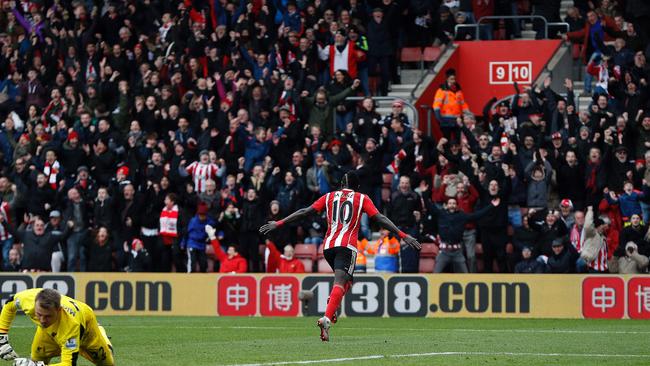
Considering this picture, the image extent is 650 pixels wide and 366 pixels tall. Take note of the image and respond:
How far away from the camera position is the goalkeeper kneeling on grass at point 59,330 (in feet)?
34.8

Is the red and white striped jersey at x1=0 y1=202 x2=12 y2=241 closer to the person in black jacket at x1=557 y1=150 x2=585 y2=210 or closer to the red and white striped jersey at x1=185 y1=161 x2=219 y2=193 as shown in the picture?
the red and white striped jersey at x1=185 y1=161 x2=219 y2=193

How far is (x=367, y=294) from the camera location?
24734 mm

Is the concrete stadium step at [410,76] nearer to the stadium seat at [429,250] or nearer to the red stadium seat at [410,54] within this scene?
the red stadium seat at [410,54]

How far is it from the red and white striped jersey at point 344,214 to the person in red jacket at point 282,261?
349 inches

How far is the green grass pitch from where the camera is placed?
45.6ft

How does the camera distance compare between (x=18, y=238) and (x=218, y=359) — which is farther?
(x=18, y=238)

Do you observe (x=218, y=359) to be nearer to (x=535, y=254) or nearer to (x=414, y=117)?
(x=535, y=254)

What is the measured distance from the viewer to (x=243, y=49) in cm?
2966

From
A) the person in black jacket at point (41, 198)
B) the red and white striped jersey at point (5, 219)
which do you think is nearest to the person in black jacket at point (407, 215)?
the person in black jacket at point (41, 198)

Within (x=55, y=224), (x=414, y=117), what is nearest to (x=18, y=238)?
(x=55, y=224)

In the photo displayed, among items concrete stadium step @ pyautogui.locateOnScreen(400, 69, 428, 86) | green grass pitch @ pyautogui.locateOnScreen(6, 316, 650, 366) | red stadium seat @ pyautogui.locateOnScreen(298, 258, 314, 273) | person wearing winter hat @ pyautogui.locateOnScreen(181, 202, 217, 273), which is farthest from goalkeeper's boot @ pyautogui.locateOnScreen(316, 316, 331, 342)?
concrete stadium step @ pyautogui.locateOnScreen(400, 69, 428, 86)

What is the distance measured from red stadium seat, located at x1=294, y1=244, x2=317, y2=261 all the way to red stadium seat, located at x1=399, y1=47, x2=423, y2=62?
271 inches

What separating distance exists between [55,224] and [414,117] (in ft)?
24.9

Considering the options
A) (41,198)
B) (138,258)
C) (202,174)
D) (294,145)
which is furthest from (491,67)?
(41,198)
